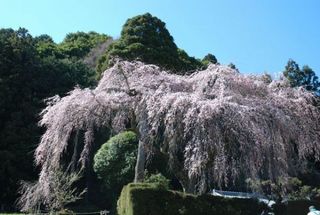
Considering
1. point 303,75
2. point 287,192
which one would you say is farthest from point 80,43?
point 287,192

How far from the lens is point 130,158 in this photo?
68.4 ft

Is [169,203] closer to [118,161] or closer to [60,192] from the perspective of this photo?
[60,192]

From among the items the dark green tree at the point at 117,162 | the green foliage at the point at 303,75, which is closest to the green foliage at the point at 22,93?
the dark green tree at the point at 117,162

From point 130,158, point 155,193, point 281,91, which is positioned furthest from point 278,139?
point 130,158

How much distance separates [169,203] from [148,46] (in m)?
15.8

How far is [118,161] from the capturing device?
69.9ft

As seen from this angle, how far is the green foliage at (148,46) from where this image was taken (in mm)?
25139

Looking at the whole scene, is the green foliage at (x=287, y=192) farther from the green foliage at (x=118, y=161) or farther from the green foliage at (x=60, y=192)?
the green foliage at (x=118, y=161)

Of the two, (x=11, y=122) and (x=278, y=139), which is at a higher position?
(x=11, y=122)

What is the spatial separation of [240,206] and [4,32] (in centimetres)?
2425

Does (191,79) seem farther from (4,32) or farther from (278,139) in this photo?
(4,32)

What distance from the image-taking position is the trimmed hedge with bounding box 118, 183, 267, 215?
11016mm

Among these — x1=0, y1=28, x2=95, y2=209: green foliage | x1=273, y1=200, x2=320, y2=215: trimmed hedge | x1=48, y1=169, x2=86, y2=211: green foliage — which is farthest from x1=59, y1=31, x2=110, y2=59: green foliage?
x1=273, y1=200, x2=320, y2=215: trimmed hedge

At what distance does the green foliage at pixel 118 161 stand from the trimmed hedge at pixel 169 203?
9.50m
